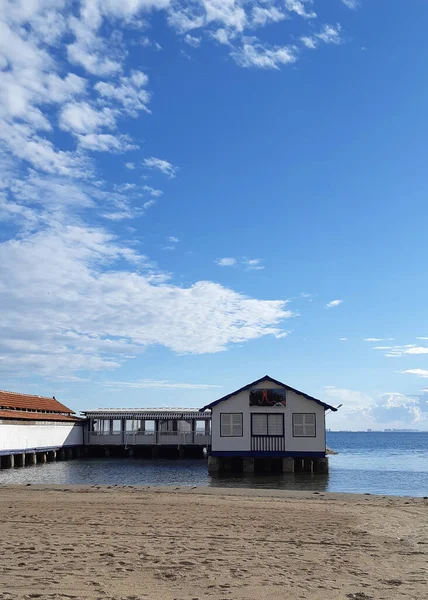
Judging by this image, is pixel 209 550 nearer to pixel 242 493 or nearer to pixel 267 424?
pixel 242 493

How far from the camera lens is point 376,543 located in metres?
12.3

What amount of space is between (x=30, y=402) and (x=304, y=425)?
80.9 ft

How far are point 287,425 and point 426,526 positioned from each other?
71.8 feet

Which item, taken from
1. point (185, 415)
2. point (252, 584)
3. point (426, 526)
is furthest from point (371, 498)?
point (185, 415)

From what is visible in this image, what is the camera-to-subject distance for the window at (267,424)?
120 feet

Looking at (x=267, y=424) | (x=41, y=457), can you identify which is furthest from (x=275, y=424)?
(x=41, y=457)

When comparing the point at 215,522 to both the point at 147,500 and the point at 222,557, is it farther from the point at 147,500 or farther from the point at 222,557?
the point at 147,500

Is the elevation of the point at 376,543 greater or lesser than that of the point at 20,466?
greater

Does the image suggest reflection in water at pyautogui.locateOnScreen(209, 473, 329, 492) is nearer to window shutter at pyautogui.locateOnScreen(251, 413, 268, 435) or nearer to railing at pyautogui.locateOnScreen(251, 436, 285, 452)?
railing at pyautogui.locateOnScreen(251, 436, 285, 452)

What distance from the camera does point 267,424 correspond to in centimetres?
3675

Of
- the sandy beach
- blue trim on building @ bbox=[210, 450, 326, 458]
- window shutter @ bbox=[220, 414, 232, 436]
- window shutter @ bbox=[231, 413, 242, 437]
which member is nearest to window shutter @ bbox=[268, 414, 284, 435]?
blue trim on building @ bbox=[210, 450, 326, 458]

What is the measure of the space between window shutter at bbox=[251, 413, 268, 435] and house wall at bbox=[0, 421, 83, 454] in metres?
15.8

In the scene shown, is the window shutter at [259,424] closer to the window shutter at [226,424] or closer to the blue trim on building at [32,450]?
the window shutter at [226,424]

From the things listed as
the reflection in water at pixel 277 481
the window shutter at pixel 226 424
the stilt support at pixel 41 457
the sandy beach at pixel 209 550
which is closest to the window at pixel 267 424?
the window shutter at pixel 226 424
